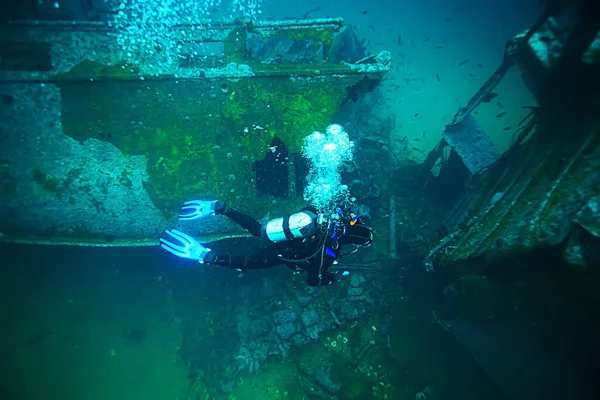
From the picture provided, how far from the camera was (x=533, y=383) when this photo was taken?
3309mm

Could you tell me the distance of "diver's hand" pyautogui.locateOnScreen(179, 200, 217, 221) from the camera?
4.06 m

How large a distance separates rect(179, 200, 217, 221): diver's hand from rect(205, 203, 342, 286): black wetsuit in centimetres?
9

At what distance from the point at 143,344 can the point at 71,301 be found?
4.94 feet

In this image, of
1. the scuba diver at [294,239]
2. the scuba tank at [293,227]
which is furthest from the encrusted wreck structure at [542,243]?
the scuba tank at [293,227]

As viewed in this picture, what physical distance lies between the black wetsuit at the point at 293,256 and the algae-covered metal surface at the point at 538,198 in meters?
1.57

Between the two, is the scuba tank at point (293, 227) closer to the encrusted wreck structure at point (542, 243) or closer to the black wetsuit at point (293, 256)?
the black wetsuit at point (293, 256)

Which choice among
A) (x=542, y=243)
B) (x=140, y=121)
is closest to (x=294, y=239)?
(x=542, y=243)

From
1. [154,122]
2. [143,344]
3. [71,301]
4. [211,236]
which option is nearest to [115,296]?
[71,301]

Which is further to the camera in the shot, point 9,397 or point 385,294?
point 385,294

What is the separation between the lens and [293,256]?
3.99m

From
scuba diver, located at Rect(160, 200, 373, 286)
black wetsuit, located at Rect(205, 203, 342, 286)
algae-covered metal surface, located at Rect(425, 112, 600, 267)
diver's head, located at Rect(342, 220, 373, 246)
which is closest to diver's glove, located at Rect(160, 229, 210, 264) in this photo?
scuba diver, located at Rect(160, 200, 373, 286)

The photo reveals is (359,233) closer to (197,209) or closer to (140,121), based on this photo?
(197,209)

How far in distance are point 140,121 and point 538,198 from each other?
197 inches

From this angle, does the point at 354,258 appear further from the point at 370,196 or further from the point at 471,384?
the point at 471,384
